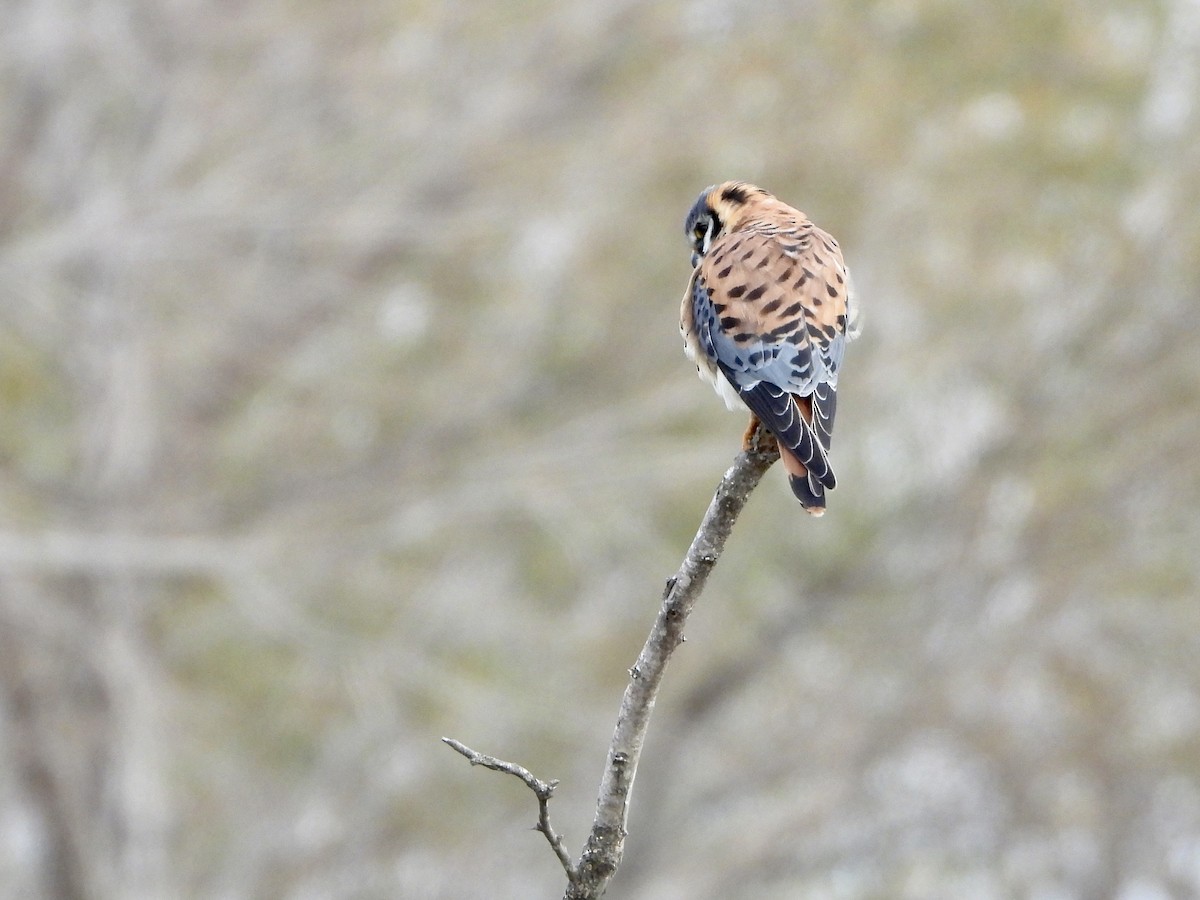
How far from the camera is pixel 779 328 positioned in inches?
120

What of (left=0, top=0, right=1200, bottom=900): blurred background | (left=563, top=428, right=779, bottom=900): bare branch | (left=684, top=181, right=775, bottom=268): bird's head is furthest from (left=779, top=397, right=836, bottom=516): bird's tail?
(left=0, top=0, right=1200, bottom=900): blurred background

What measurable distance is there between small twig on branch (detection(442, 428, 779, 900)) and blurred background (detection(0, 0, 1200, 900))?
24.9ft

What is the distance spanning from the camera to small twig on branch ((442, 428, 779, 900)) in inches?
85.7

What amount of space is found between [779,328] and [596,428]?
7.84m

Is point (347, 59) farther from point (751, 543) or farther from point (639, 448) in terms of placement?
point (751, 543)

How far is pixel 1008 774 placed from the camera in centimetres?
1131

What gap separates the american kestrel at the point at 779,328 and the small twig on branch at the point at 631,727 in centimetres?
42

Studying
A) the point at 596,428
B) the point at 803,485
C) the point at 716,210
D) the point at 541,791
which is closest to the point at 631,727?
the point at 541,791

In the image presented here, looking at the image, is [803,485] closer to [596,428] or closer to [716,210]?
[716,210]

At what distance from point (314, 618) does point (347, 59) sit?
3.69 m

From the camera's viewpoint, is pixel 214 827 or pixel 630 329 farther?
pixel 214 827

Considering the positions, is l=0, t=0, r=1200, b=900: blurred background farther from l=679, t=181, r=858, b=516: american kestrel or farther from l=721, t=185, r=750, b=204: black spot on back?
l=679, t=181, r=858, b=516: american kestrel

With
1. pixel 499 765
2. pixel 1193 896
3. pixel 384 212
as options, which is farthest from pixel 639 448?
pixel 499 765

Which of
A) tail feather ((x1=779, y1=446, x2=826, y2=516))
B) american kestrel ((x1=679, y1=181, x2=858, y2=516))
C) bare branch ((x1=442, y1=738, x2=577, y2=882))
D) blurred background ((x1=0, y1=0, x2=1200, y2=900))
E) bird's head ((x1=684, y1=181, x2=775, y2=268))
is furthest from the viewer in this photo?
blurred background ((x1=0, y1=0, x2=1200, y2=900))
